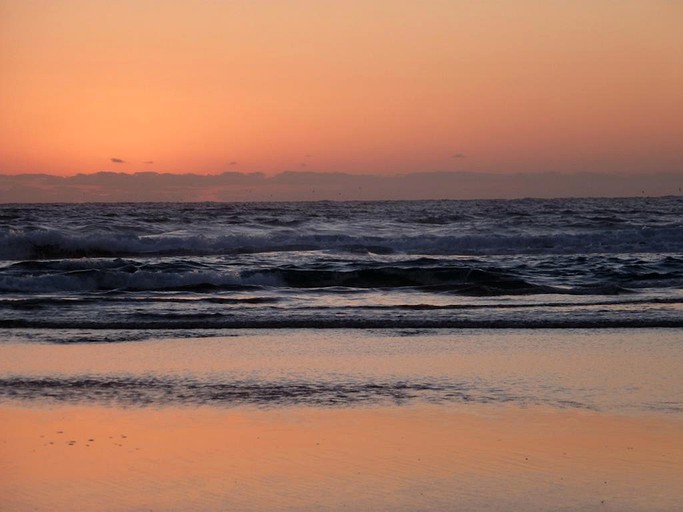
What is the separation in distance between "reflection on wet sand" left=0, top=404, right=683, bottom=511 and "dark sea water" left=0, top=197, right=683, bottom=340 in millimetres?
5051

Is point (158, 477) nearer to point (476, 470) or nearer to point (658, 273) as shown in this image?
point (476, 470)

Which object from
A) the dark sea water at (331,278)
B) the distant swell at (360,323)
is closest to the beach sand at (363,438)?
the distant swell at (360,323)

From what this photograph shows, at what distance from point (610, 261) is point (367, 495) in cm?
1979

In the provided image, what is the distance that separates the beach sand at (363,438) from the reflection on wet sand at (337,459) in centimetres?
2

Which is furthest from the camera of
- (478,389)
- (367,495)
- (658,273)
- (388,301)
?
(658,273)

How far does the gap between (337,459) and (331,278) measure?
14.7m

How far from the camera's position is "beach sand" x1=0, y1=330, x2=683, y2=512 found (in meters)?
5.00

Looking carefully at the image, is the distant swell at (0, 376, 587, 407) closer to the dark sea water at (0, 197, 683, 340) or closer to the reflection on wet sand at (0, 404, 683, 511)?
the reflection on wet sand at (0, 404, 683, 511)

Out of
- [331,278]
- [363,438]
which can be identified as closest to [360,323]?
[363,438]

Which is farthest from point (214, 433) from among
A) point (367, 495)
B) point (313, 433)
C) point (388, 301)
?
point (388, 301)

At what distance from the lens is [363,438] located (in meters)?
6.18

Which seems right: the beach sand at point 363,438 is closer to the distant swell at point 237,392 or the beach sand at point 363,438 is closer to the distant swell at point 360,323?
the distant swell at point 237,392

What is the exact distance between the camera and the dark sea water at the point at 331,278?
1279 centimetres

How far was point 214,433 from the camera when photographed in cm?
636
